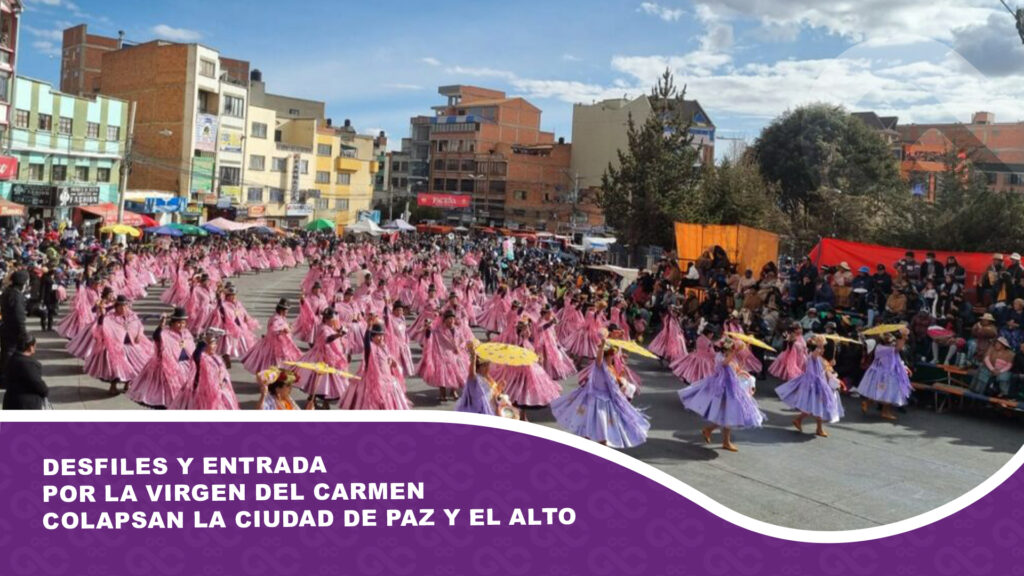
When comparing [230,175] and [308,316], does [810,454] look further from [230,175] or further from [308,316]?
[230,175]

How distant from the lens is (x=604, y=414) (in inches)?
385

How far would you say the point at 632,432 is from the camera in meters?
9.85

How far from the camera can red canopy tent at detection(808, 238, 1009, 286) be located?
713 inches

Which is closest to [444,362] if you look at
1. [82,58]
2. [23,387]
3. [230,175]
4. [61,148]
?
[23,387]

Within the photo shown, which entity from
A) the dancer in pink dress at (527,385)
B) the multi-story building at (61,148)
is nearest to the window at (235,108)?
the multi-story building at (61,148)

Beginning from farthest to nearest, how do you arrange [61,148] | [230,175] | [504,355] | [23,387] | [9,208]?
1. [230,175]
2. [61,148]
3. [9,208]
4. [504,355]
5. [23,387]

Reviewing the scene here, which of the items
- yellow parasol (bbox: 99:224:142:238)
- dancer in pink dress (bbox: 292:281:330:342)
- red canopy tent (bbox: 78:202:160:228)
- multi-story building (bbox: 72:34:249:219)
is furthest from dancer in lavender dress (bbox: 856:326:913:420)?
red canopy tent (bbox: 78:202:160:228)

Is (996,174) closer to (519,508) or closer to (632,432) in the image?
(632,432)

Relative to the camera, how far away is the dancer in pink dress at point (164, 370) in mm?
10422

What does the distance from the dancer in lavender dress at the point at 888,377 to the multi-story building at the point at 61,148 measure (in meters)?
15.0

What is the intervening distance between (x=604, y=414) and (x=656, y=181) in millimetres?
24232

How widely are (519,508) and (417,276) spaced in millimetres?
17337

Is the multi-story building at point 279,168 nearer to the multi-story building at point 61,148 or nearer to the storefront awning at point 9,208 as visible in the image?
the multi-story building at point 61,148

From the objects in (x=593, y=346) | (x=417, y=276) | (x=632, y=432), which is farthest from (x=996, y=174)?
(x=632, y=432)
